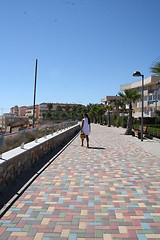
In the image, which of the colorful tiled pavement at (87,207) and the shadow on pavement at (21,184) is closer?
the colorful tiled pavement at (87,207)

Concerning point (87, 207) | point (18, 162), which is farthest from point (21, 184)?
point (87, 207)

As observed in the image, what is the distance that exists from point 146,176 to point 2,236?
414cm

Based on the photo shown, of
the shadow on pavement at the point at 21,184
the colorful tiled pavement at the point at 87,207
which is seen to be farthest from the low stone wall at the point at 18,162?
the colorful tiled pavement at the point at 87,207

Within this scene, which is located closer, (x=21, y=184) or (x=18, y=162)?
(x=21, y=184)

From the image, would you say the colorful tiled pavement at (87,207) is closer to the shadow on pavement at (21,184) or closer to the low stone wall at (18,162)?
the shadow on pavement at (21,184)

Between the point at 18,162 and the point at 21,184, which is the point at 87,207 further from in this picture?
the point at 18,162

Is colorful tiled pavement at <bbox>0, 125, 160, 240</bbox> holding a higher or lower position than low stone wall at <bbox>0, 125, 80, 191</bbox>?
lower

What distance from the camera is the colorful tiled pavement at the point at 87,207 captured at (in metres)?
3.23

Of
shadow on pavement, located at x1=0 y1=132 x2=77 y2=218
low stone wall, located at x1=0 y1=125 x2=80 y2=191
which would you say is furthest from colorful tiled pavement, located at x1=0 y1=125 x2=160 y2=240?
low stone wall, located at x1=0 y1=125 x2=80 y2=191

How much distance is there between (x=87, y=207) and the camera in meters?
4.09

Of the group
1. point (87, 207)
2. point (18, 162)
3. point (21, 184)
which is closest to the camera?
point (87, 207)

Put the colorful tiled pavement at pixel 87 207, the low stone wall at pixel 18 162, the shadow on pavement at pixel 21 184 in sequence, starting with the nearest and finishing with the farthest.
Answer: the colorful tiled pavement at pixel 87 207
the shadow on pavement at pixel 21 184
the low stone wall at pixel 18 162

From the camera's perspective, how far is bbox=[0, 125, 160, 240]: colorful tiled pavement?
3.23 m

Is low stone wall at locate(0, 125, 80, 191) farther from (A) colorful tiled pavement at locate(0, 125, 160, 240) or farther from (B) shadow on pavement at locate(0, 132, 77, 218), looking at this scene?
(A) colorful tiled pavement at locate(0, 125, 160, 240)
